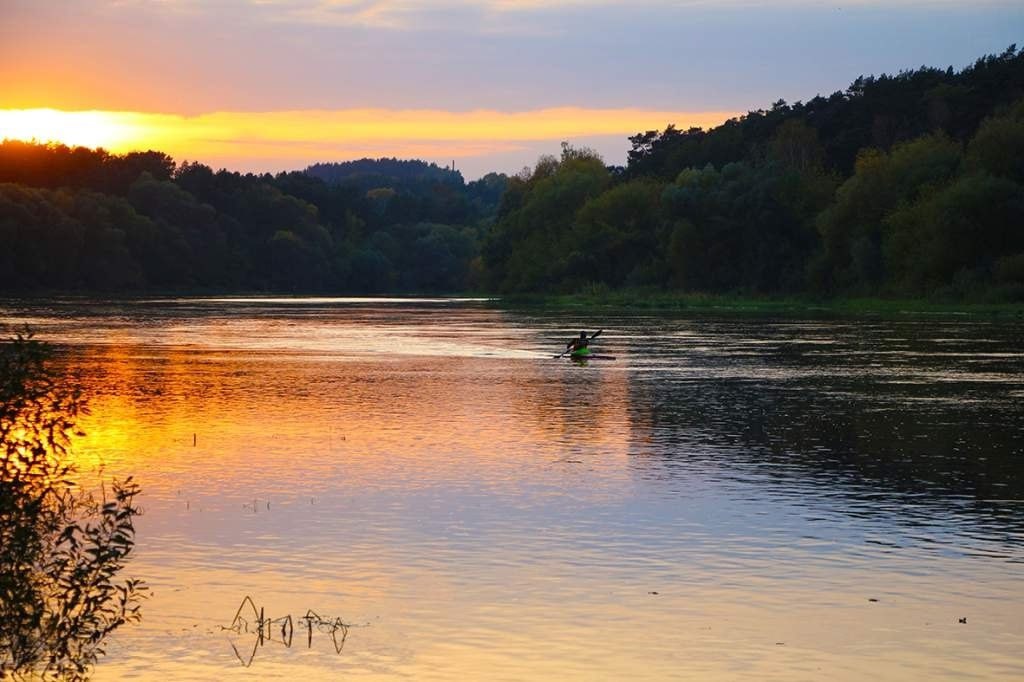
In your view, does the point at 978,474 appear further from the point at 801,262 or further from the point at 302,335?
the point at 801,262

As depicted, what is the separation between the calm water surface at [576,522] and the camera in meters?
15.3

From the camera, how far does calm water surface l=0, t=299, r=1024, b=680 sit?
50.3 ft

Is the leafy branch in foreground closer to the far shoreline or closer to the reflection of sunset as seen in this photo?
the reflection of sunset

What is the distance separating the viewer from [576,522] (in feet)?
73.6

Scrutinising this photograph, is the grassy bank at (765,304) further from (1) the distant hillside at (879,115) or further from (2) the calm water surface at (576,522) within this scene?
(2) the calm water surface at (576,522)

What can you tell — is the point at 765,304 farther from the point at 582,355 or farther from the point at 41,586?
the point at 41,586

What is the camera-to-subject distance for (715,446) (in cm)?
3206

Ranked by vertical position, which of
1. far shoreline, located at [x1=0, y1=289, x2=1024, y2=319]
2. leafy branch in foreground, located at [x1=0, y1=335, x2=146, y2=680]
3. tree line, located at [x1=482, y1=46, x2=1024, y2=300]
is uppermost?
tree line, located at [x1=482, y1=46, x2=1024, y2=300]

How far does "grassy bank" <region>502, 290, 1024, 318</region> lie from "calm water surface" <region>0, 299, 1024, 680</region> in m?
59.8

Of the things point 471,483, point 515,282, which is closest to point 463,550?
point 471,483

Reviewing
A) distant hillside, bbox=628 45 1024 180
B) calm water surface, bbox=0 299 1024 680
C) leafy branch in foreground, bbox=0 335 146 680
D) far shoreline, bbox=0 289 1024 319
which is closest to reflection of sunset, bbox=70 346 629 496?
calm water surface, bbox=0 299 1024 680

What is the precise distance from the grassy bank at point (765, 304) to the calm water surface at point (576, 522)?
196ft

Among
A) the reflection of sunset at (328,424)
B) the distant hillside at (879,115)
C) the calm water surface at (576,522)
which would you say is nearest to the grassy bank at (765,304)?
the distant hillside at (879,115)

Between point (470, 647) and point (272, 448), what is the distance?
16.6 metres
